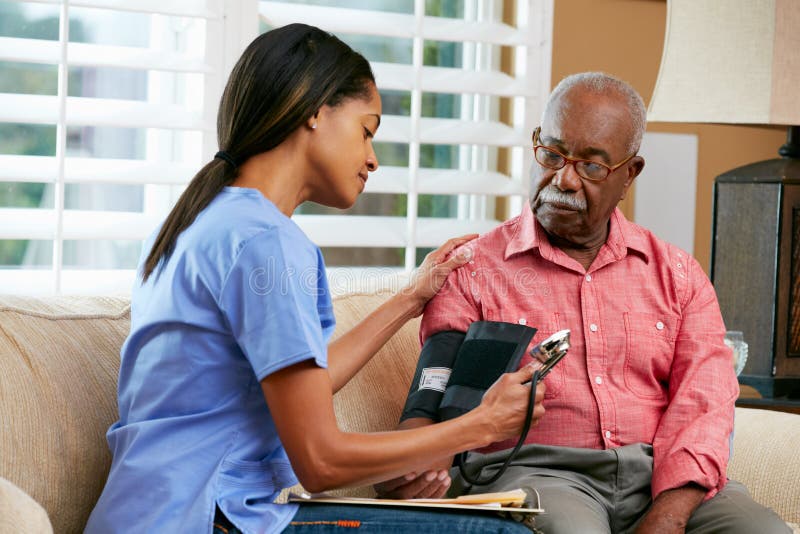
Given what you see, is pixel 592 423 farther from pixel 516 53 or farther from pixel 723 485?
pixel 516 53

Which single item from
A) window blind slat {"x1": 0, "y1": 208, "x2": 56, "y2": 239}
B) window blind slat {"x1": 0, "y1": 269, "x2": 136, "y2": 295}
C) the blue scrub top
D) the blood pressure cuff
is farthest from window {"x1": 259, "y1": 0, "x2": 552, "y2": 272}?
the blue scrub top

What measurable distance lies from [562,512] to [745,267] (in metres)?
1.09

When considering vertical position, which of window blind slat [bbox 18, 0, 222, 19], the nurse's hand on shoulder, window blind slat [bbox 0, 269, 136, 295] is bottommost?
window blind slat [bbox 0, 269, 136, 295]

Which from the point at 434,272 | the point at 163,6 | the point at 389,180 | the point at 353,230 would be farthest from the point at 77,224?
the point at 434,272

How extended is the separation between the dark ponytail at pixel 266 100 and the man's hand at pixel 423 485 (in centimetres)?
54

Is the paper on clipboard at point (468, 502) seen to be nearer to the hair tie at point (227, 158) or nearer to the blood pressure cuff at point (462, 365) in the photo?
the blood pressure cuff at point (462, 365)

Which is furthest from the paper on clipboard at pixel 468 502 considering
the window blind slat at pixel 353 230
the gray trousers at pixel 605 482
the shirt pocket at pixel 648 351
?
the window blind slat at pixel 353 230

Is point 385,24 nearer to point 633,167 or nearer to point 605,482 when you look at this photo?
point 633,167

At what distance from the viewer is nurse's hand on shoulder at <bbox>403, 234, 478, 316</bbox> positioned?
6.12 feet

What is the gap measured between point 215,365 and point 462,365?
550mm

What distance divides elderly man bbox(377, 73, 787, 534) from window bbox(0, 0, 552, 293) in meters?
0.82

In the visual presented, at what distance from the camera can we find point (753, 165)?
2467 millimetres

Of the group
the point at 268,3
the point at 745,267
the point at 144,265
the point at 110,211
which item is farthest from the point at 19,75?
the point at 745,267

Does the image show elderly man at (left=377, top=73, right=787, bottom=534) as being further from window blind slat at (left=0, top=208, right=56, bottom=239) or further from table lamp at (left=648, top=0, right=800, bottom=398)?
window blind slat at (left=0, top=208, right=56, bottom=239)
